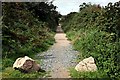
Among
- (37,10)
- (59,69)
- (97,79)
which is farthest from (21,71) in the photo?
(37,10)

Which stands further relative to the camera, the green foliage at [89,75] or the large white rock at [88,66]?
the large white rock at [88,66]

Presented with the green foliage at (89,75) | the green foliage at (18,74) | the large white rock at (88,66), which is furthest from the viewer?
the large white rock at (88,66)

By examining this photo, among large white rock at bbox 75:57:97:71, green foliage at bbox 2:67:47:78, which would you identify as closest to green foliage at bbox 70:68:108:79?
large white rock at bbox 75:57:97:71

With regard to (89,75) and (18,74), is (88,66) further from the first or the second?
(18,74)

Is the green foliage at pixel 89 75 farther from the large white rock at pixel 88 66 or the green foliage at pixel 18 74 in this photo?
the green foliage at pixel 18 74

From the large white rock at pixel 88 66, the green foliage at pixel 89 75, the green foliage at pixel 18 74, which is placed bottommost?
the green foliage at pixel 18 74

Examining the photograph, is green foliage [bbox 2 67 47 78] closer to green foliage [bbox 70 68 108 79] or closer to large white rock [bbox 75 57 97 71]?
green foliage [bbox 70 68 108 79]

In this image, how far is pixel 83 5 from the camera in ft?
103

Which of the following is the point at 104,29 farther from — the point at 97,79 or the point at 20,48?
the point at 97,79

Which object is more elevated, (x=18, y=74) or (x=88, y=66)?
(x=88, y=66)

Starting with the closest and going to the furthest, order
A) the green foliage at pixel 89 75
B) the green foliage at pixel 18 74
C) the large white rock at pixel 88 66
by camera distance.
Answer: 1. the green foliage at pixel 89 75
2. the green foliage at pixel 18 74
3. the large white rock at pixel 88 66

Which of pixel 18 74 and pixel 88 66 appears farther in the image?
pixel 88 66

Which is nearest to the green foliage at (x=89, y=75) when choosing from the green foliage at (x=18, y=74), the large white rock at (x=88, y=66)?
the large white rock at (x=88, y=66)

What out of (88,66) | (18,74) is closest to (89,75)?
(88,66)
